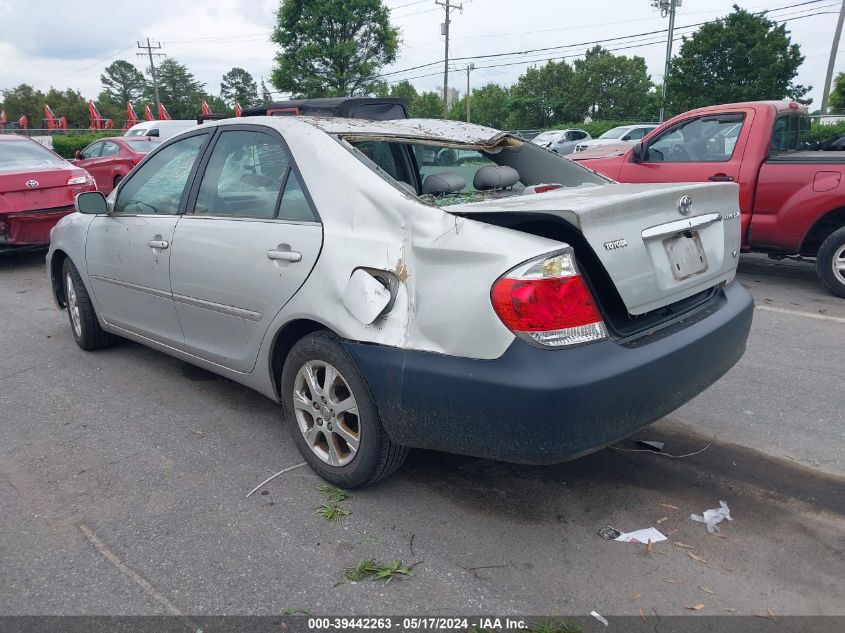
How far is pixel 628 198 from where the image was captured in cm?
255

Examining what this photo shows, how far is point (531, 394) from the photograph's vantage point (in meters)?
2.23

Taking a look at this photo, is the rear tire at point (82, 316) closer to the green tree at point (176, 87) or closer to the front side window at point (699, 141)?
the front side window at point (699, 141)

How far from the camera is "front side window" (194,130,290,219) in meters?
3.20

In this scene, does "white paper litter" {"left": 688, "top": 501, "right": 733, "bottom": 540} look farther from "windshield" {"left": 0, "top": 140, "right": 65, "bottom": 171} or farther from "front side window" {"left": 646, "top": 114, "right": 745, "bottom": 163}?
"windshield" {"left": 0, "top": 140, "right": 65, "bottom": 171}

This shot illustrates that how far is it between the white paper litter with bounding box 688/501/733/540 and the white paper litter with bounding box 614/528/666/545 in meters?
0.21

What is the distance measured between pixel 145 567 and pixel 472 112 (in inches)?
2978

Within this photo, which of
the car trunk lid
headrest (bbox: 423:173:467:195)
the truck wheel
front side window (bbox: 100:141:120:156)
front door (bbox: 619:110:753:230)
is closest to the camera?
the car trunk lid

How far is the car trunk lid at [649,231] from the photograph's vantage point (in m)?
2.39

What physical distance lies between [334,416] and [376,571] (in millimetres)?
701

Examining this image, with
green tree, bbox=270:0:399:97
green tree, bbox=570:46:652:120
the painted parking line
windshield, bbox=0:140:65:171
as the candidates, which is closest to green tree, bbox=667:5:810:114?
green tree, bbox=270:0:399:97

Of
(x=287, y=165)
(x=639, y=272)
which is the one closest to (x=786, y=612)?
(x=639, y=272)

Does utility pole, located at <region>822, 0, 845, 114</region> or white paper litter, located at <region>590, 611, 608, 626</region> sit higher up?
utility pole, located at <region>822, 0, 845, 114</region>

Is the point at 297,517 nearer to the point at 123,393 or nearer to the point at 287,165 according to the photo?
the point at 287,165

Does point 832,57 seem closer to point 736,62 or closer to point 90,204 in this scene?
point 736,62
